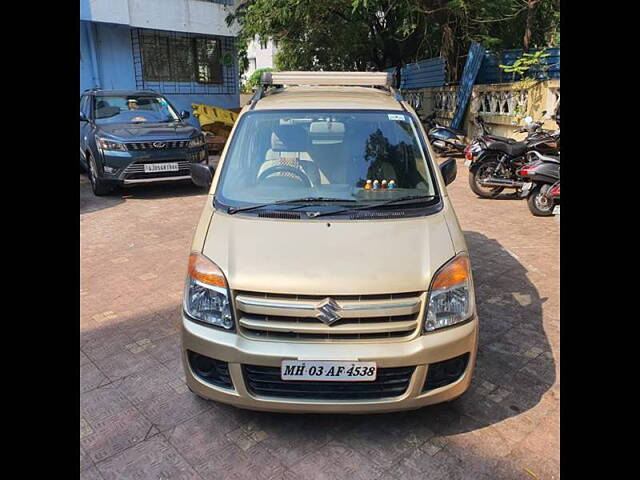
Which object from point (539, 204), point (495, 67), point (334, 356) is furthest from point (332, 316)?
point (495, 67)

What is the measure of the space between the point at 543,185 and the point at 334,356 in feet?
19.8

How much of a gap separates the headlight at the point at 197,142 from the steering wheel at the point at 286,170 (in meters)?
5.66

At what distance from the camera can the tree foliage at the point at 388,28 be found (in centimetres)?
1253

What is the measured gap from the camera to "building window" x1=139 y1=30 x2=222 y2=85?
15414 mm

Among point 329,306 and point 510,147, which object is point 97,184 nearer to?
point 510,147

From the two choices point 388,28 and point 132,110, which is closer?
point 132,110

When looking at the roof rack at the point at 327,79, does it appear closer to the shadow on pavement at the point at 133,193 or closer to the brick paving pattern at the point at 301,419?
the brick paving pattern at the point at 301,419

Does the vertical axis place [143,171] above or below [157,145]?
below

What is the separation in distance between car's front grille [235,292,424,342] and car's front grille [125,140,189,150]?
6545 millimetres

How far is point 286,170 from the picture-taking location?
131 inches

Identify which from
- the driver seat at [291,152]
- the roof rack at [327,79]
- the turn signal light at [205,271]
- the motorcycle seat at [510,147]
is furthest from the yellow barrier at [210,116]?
the turn signal light at [205,271]

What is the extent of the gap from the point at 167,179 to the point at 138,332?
5.10 meters
